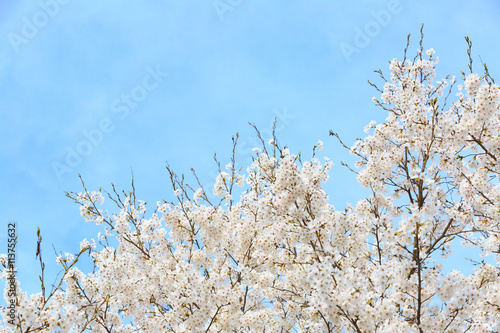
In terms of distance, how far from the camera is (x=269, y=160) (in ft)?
26.5

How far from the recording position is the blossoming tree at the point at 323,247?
221 inches

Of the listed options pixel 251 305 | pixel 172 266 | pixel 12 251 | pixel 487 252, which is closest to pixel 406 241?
pixel 487 252

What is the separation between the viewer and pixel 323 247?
6.13m

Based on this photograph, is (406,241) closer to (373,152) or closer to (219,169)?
(373,152)

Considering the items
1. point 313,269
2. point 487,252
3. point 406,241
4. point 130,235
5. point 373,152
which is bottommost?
point 313,269

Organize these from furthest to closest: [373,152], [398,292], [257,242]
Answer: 1. [373,152]
2. [257,242]
3. [398,292]

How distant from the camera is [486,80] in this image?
7219mm

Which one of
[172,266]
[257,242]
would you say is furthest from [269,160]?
[172,266]

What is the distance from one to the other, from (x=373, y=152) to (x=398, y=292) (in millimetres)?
2815

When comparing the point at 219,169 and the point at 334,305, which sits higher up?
the point at 219,169

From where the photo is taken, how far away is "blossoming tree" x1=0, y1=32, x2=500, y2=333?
5.61m

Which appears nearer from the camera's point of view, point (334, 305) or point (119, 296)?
point (334, 305)

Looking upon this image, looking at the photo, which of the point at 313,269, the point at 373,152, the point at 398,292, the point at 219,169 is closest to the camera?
the point at 313,269

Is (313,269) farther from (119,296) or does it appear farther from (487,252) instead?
(487,252)
